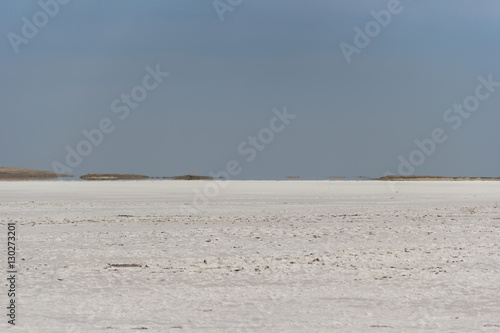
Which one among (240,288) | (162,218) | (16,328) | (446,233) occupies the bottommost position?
(446,233)

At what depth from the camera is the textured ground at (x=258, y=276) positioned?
277 inches

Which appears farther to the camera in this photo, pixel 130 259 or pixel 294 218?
pixel 294 218

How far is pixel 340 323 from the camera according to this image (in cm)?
686

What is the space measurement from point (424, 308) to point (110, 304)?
400cm

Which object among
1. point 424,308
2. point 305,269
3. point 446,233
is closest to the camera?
point 424,308

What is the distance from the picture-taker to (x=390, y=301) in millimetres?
8008

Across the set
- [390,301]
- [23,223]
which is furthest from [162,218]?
[390,301]

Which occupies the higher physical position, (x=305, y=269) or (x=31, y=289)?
(x=31, y=289)

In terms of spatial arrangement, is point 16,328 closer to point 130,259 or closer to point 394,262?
point 130,259

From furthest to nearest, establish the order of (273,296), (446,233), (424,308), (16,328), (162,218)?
(162,218), (446,233), (273,296), (424,308), (16,328)

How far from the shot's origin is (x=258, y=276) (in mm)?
9820

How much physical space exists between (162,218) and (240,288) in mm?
11647

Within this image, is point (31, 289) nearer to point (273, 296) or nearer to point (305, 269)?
point (273, 296)

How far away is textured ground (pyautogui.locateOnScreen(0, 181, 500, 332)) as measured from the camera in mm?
7023
